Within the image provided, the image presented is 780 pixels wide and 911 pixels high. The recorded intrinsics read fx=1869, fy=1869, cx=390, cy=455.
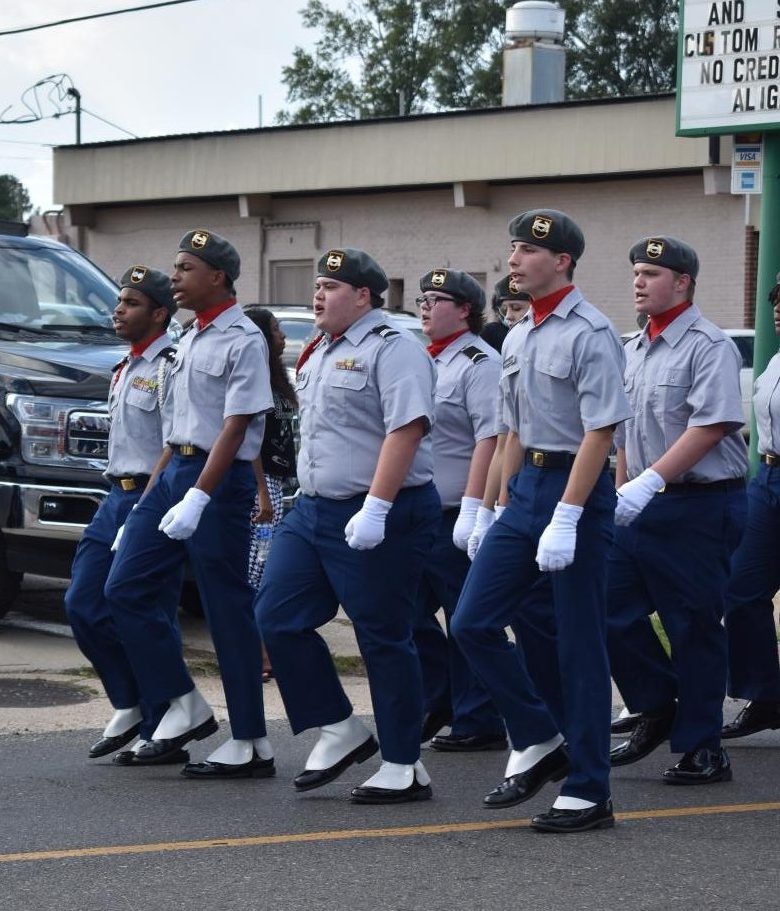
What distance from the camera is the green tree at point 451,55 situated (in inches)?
2142

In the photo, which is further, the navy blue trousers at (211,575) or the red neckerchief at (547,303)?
the navy blue trousers at (211,575)

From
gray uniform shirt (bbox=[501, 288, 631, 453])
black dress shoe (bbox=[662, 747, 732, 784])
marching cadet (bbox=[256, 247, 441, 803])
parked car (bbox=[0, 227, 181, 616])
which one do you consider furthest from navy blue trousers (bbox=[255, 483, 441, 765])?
parked car (bbox=[0, 227, 181, 616])

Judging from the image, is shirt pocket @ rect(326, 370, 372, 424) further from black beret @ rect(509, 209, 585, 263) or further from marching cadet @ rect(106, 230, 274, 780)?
black beret @ rect(509, 209, 585, 263)

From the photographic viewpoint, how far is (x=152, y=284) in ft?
24.8

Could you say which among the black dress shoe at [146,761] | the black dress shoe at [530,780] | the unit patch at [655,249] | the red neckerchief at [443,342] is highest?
the unit patch at [655,249]

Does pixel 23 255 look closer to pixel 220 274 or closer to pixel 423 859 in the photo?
pixel 220 274

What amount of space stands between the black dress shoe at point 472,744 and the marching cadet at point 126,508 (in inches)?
44.7

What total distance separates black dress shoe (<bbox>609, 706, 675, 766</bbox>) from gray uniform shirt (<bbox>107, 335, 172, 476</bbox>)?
219 centimetres

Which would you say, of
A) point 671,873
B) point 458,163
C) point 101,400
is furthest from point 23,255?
point 458,163

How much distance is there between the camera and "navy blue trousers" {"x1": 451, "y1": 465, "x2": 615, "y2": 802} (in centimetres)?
623

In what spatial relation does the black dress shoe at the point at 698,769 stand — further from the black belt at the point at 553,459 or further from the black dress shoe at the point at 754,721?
the black belt at the point at 553,459

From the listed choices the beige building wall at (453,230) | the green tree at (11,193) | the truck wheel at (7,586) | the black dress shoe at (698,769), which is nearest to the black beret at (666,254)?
the black dress shoe at (698,769)

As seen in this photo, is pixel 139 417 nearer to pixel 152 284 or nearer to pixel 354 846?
pixel 152 284

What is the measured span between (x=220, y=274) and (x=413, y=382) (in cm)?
110
